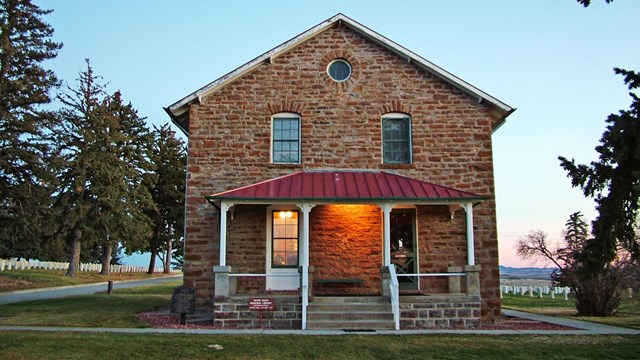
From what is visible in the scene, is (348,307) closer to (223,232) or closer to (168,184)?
(223,232)

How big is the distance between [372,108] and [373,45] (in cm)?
196

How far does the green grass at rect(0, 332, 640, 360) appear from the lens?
947 centimetres

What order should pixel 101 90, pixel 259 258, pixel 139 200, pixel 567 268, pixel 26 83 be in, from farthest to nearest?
pixel 139 200 < pixel 101 90 < pixel 26 83 < pixel 567 268 < pixel 259 258

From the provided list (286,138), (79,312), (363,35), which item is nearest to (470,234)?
(286,138)

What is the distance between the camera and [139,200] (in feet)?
131

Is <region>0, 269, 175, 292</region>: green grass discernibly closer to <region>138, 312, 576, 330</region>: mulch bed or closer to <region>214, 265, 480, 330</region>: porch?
<region>138, 312, 576, 330</region>: mulch bed

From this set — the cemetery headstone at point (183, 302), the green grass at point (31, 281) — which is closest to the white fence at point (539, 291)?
the cemetery headstone at point (183, 302)

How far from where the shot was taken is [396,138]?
16.2 meters

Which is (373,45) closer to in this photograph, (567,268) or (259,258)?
(259,258)

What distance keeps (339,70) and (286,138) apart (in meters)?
2.60

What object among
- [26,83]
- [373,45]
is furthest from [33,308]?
[26,83]

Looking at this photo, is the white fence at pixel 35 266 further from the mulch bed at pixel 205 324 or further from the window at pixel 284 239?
the window at pixel 284 239

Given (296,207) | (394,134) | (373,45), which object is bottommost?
(296,207)

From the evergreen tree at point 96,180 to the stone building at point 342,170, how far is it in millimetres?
20298
